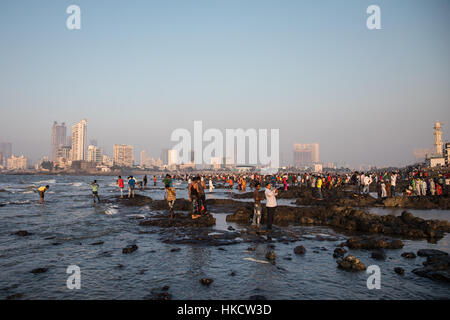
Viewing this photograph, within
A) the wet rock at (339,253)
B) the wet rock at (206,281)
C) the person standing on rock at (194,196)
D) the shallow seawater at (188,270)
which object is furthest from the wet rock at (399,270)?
the person standing on rock at (194,196)

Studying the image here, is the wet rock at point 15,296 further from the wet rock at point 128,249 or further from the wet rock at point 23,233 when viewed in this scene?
the wet rock at point 23,233

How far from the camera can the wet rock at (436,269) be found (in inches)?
283

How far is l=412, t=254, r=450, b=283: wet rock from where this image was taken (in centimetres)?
718

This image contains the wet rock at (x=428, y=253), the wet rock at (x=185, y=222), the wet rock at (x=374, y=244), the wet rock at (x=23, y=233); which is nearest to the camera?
the wet rock at (x=428, y=253)

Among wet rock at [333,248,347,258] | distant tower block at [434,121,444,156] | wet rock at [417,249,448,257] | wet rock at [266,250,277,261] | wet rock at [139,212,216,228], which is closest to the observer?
wet rock at [266,250,277,261]

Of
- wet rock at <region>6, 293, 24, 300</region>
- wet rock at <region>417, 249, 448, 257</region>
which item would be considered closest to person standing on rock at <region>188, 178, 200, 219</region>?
wet rock at <region>6, 293, 24, 300</region>

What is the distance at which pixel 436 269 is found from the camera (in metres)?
7.59

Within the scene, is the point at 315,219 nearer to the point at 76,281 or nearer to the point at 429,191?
the point at 76,281

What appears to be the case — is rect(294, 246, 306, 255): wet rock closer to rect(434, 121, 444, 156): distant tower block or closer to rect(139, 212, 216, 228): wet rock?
rect(139, 212, 216, 228): wet rock

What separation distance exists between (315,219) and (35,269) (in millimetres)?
14010

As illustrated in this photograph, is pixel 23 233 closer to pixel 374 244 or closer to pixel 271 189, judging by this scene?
pixel 271 189

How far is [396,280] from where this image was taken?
23.5ft

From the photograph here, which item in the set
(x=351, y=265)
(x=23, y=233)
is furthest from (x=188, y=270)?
(x=23, y=233)
